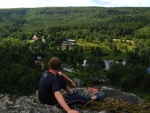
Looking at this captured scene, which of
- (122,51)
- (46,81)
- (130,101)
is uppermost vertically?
(46,81)

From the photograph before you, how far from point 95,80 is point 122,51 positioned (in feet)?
160

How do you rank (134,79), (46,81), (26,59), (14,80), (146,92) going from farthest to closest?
(26,59)
(134,79)
(146,92)
(14,80)
(46,81)

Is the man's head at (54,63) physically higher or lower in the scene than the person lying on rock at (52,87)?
higher

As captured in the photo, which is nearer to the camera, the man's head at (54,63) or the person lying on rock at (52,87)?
the person lying on rock at (52,87)

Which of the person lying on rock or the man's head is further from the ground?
the man's head

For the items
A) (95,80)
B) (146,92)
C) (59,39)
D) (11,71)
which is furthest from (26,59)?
(59,39)

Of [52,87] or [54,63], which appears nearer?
[52,87]

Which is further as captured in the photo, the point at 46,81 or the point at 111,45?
the point at 111,45

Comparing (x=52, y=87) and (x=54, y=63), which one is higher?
(x=54, y=63)

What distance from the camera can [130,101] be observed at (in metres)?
11.8

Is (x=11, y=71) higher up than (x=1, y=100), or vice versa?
(x=1, y=100)

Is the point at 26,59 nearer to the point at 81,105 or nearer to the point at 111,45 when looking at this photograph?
the point at 111,45

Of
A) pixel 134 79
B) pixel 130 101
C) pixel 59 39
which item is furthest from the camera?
pixel 59 39

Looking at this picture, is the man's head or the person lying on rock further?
the man's head
